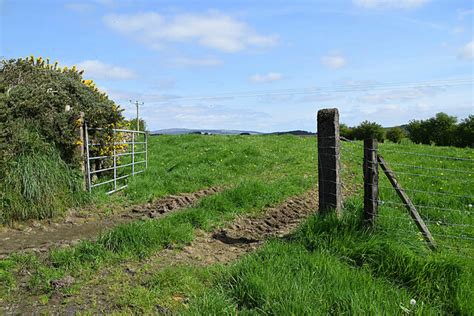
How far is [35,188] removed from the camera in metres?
7.21

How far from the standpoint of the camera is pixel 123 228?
5.48m

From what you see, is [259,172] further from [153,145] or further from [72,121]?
[153,145]

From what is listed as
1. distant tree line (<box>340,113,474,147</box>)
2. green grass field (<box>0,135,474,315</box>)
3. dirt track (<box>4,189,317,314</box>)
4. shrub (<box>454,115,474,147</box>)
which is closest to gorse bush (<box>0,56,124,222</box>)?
dirt track (<box>4,189,317,314</box>)

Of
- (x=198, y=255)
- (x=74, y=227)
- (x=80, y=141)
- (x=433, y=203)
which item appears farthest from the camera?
(x=80, y=141)

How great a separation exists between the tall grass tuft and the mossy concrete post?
517 cm

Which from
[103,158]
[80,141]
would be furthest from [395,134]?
[80,141]

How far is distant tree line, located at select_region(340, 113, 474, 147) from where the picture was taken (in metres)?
37.3

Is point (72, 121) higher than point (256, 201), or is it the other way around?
point (72, 121)

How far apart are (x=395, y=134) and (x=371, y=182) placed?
40.1m

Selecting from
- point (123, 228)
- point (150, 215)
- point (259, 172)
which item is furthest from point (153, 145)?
point (123, 228)

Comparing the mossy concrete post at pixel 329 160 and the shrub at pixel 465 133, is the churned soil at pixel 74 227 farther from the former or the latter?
the shrub at pixel 465 133

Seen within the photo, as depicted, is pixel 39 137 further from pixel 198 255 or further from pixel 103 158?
pixel 198 255

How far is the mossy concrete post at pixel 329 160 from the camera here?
209 inches

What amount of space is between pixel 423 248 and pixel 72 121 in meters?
7.54
